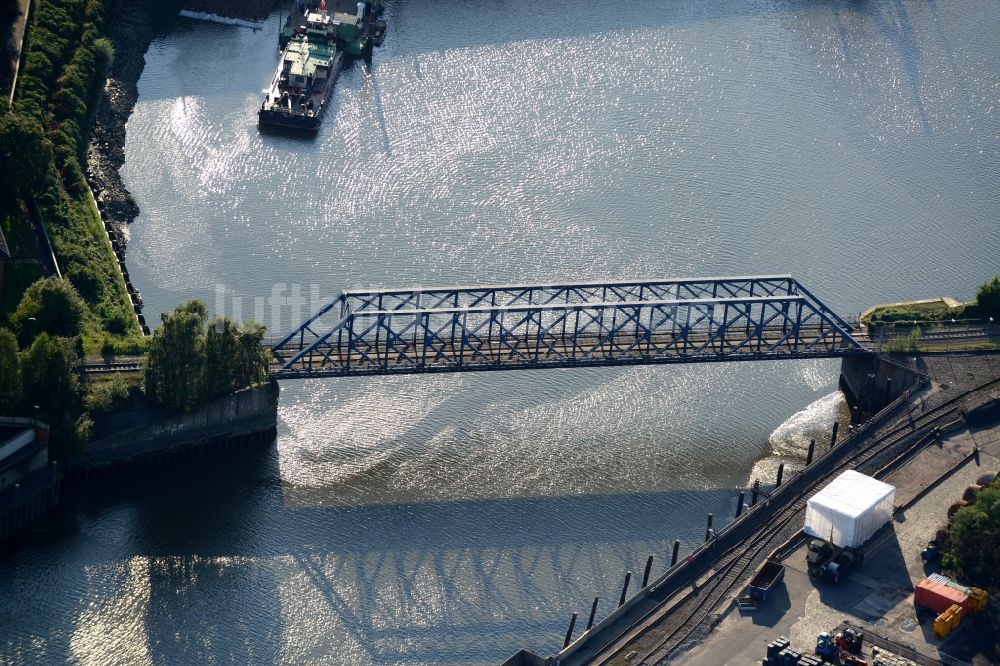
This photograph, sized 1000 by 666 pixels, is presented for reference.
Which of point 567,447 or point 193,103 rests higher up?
point 193,103

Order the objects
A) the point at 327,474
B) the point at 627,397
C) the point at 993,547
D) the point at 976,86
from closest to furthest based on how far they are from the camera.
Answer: the point at 993,547 < the point at 327,474 < the point at 627,397 < the point at 976,86

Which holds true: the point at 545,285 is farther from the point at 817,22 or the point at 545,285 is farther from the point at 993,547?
the point at 817,22

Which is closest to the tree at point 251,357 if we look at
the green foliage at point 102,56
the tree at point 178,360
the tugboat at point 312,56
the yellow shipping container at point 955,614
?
the tree at point 178,360

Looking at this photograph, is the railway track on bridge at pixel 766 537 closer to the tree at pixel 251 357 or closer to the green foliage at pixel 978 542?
the green foliage at pixel 978 542

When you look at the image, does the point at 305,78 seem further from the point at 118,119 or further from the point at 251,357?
the point at 251,357

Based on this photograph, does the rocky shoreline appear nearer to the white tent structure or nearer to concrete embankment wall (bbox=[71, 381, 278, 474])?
concrete embankment wall (bbox=[71, 381, 278, 474])

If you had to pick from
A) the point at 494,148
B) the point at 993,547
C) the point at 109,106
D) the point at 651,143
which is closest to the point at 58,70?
the point at 109,106
